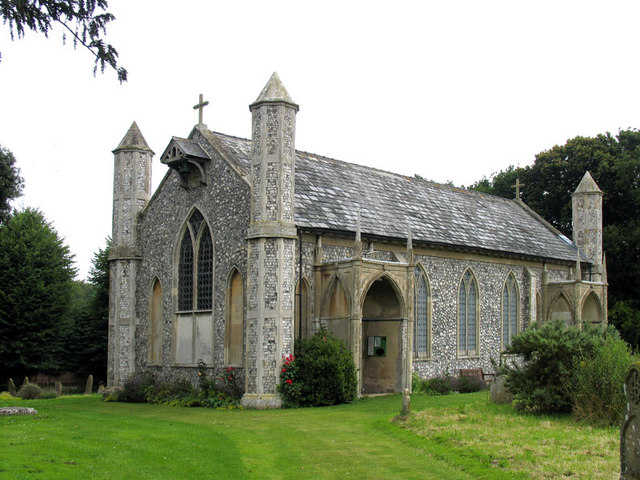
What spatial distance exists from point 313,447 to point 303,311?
1017 cm

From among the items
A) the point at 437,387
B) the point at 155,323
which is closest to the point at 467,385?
the point at 437,387

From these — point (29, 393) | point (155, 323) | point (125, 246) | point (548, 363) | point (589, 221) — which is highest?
point (589, 221)

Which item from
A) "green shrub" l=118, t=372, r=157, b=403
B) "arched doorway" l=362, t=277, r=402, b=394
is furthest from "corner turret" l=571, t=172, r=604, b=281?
"green shrub" l=118, t=372, r=157, b=403

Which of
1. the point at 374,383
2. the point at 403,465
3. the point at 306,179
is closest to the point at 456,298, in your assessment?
the point at 374,383

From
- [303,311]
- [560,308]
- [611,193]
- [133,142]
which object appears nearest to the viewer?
[303,311]

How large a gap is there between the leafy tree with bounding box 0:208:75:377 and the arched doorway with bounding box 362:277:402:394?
2096cm

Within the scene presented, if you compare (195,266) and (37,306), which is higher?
(195,266)

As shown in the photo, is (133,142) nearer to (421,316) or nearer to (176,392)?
(176,392)

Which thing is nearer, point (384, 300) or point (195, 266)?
point (195, 266)

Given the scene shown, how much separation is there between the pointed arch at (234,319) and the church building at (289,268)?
0.05 metres

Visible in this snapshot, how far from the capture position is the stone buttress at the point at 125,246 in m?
28.0

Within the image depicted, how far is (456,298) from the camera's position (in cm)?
3041

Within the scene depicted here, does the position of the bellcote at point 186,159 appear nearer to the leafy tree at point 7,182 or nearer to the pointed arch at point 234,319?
the pointed arch at point 234,319

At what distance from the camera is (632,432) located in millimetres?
9180
